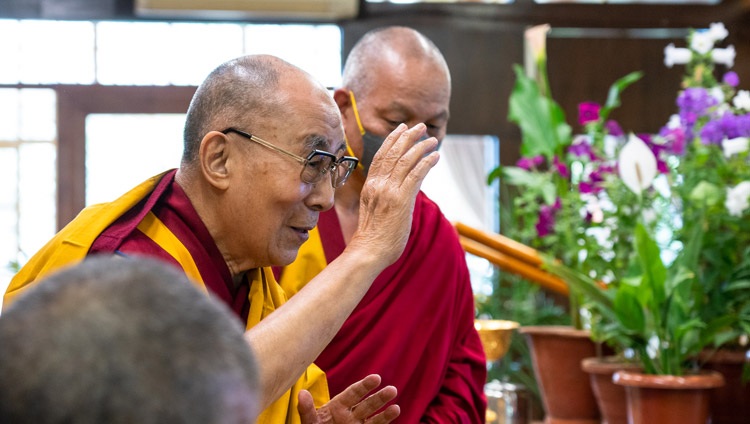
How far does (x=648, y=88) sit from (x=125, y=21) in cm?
347

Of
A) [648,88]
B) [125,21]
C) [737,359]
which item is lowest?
[737,359]

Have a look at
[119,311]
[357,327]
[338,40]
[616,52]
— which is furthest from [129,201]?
[616,52]

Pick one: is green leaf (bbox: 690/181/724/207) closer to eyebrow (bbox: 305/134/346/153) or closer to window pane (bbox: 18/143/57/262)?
eyebrow (bbox: 305/134/346/153)

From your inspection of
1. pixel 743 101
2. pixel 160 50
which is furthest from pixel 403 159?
pixel 160 50

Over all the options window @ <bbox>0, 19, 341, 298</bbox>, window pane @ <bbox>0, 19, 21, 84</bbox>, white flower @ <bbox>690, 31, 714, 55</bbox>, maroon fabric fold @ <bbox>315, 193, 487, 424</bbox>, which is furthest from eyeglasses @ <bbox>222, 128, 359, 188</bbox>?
window pane @ <bbox>0, 19, 21, 84</bbox>

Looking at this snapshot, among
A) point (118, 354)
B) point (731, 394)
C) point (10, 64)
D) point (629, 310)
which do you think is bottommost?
point (731, 394)

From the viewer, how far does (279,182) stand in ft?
4.95

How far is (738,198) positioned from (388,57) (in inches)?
50.7

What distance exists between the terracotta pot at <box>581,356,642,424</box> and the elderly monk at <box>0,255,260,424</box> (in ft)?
7.94

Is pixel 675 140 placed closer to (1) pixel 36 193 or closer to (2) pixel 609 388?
(2) pixel 609 388

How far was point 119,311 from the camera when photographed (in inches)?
23.1

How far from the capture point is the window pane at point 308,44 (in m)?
6.18

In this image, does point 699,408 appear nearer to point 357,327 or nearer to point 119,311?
point 357,327

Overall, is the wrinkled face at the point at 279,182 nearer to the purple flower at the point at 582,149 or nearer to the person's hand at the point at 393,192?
the person's hand at the point at 393,192
